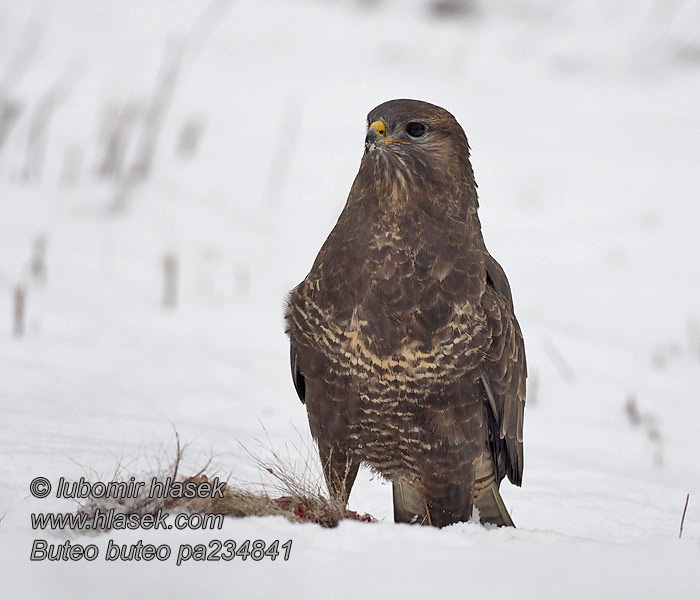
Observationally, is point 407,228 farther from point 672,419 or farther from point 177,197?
point 177,197

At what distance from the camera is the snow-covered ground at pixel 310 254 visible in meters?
2.44

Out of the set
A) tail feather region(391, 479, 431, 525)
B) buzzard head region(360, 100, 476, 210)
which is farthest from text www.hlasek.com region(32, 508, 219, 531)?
buzzard head region(360, 100, 476, 210)

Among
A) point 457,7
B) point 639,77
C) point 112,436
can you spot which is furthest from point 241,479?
point 457,7

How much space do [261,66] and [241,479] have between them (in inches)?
315

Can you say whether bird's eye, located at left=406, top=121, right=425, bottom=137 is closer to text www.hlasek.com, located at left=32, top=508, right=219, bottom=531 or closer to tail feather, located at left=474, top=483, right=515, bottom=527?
tail feather, located at left=474, top=483, right=515, bottom=527

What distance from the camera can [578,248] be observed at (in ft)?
27.2

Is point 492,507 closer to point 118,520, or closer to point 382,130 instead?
point 382,130

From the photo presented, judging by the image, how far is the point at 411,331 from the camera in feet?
10.3

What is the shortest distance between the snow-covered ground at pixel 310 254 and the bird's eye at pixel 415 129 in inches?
54.3

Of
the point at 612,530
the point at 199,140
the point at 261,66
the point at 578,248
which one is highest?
the point at 261,66

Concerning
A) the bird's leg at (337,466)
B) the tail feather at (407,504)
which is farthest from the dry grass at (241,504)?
the tail feather at (407,504)

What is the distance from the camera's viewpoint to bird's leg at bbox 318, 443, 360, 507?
10.9 feet

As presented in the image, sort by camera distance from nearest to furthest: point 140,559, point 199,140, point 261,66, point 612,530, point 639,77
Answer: point 140,559
point 612,530
point 199,140
point 261,66
point 639,77

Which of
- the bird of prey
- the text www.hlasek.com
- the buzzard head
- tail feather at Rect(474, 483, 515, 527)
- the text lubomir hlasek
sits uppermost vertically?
the buzzard head
